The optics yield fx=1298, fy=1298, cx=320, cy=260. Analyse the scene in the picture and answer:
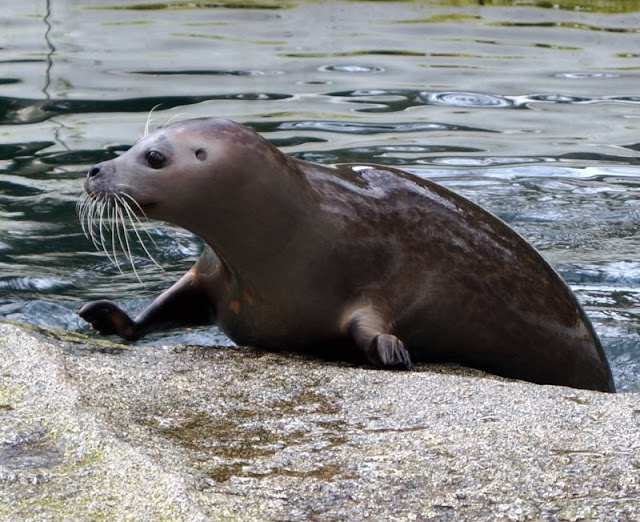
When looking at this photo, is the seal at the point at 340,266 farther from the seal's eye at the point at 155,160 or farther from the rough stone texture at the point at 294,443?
the rough stone texture at the point at 294,443

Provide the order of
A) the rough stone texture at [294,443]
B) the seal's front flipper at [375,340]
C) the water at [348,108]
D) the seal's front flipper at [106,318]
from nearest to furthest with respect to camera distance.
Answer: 1. the rough stone texture at [294,443]
2. the seal's front flipper at [375,340]
3. the seal's front flipper at [106,318]
4. the water at [348,108]

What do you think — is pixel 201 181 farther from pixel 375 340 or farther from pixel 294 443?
pixel 294 443

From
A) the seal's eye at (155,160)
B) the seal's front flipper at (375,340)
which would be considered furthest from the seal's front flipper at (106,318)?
the seal's front flipper at (375,340)

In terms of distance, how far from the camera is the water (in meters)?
6.10

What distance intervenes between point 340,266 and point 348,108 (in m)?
5.81

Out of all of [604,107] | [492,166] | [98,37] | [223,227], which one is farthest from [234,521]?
[98,37]

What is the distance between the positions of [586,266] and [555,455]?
3557 mm

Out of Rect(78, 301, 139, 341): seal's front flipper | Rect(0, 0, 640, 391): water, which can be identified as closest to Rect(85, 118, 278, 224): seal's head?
Rect(78, 301, 139, 341): seal's front flipper

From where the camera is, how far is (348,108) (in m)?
9.73

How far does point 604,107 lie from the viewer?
10.1m

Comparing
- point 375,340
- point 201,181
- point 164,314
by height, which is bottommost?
point 164,314

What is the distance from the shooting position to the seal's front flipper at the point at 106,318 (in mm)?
4270

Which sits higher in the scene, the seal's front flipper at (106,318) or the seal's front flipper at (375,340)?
the seal's front flipper at (375,340)

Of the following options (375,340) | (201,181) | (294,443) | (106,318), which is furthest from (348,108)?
(294,443)
